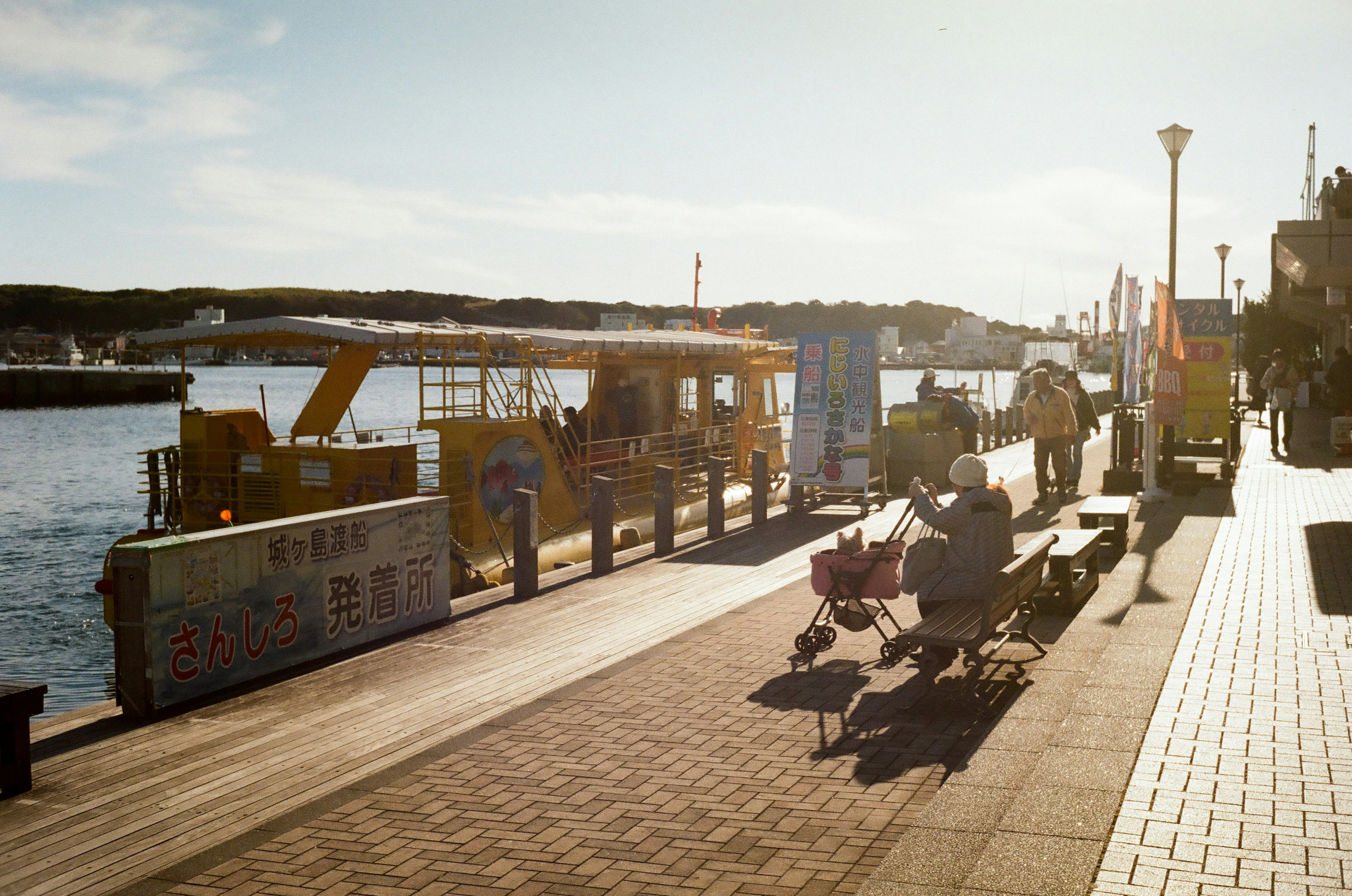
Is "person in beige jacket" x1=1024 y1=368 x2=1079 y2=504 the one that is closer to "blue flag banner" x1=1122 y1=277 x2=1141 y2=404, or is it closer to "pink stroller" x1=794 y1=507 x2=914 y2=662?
"blue flag banner" x1=1122 y1=277 x2=1141 y2=404

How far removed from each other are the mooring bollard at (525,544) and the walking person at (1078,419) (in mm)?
10458

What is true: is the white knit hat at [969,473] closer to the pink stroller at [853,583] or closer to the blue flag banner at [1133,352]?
the pink stroller at [853,583]

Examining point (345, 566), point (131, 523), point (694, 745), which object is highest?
point (345, 566)

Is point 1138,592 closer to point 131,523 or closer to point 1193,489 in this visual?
point 1193,489

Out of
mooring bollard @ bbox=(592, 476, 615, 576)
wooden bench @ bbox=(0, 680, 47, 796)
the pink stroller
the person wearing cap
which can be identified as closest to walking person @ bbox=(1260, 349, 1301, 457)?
the person wearing cap

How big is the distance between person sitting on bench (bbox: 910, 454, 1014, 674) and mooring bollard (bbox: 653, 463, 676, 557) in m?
Result: 5.72

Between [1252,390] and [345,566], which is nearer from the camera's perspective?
[345,566]

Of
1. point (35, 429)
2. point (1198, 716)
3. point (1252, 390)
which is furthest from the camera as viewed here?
point (35, 429)

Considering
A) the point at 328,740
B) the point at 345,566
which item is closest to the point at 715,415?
the point at 345,566

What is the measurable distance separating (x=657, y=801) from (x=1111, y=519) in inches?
321

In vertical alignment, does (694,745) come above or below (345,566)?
below

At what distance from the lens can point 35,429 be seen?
79.4 m

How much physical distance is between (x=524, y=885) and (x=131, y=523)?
30808 millimetres

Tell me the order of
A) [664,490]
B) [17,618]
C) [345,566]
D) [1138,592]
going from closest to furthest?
[345,566] → [1138,592] → [664,490] → [17,618]
